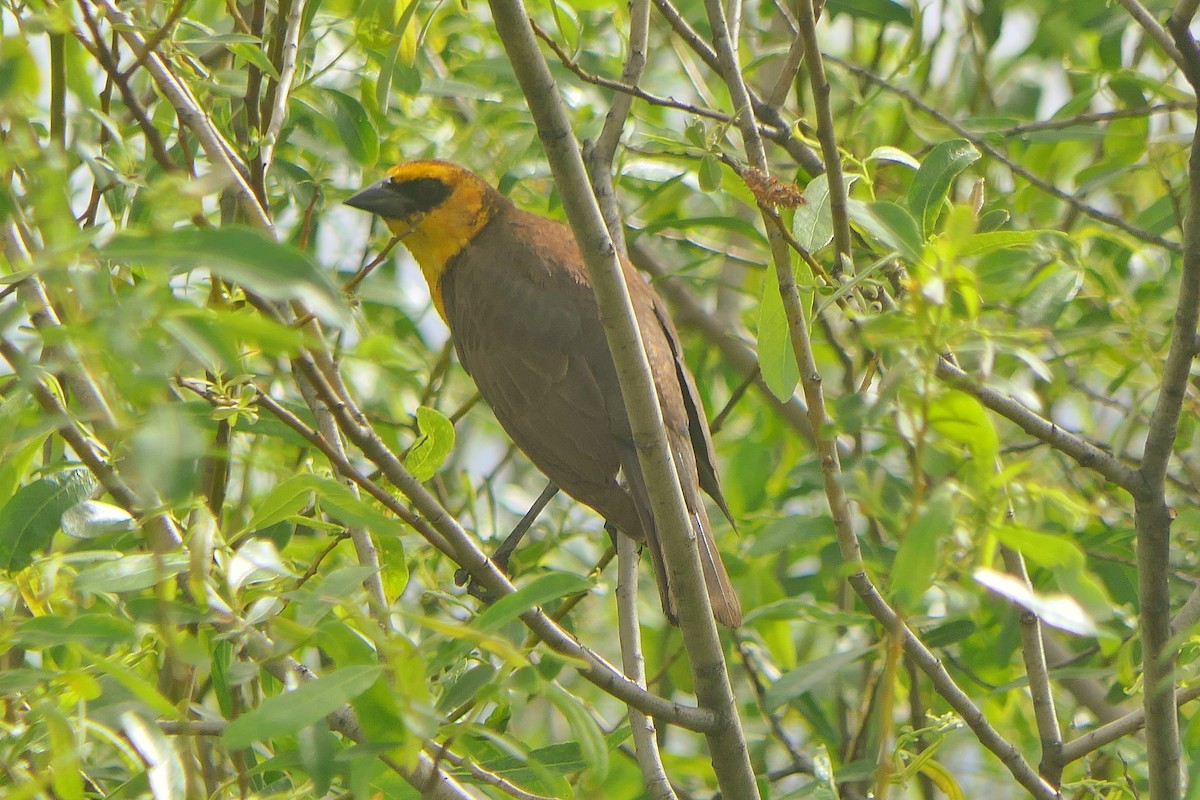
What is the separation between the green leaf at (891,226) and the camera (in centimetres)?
192

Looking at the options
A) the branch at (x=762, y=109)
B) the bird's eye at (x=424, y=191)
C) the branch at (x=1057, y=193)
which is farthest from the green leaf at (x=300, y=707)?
the bird's eye at (x=424, y=191)

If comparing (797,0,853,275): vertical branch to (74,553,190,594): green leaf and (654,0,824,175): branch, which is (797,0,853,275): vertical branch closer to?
(654,0,824,175): branch

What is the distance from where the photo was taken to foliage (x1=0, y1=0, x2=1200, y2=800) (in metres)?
1.65

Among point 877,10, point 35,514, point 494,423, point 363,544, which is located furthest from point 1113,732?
point 494,423

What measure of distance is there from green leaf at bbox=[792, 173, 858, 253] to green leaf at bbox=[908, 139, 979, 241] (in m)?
0.16

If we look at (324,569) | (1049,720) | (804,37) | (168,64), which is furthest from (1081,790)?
(168,64)

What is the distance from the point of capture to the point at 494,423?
5.55 meters

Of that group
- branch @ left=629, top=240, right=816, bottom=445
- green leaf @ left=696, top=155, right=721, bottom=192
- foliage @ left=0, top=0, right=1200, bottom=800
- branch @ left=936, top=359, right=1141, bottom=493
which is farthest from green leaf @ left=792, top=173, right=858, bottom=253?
branch @ left=629, top=240, right=816, bottom=445

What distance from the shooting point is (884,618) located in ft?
8.64

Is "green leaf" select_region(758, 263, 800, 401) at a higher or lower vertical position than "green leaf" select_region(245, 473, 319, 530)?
higher

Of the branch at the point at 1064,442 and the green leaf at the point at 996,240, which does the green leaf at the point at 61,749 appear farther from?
the branch at the point at 1064,442

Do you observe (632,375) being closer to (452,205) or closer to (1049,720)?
(1049,720)

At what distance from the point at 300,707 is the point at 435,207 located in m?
3.41

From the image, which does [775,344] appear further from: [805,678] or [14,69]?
[14,69]
